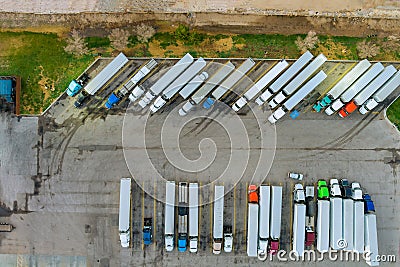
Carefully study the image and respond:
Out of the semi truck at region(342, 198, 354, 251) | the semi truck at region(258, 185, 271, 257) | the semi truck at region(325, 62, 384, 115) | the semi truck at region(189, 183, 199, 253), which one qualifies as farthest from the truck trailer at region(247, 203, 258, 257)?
the semi truck at region(325, 62, 384, 115)

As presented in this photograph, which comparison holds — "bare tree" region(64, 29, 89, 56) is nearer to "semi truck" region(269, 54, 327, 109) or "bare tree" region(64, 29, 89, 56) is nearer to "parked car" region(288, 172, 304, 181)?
A: "semi truck" region(269, 54, 327, 109)

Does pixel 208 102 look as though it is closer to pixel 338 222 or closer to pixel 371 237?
pixel 338 222

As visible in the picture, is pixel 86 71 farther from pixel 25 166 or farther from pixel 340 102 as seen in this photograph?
pixel 340 102

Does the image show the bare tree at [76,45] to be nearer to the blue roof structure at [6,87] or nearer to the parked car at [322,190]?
the blue roof structure at [6,87]

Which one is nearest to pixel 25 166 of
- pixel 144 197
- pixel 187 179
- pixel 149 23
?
pixel 144 197

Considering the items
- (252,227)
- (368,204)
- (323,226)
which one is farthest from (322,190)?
(252,227)

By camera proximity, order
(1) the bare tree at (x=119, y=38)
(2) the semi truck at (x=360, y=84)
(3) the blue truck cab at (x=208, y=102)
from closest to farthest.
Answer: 1. (2) the semi truck at (x=360, y=84)
2. (3) the blue truck cab at (x=208, y=102)
3. (1) the bare tree at (x=119, y=38)

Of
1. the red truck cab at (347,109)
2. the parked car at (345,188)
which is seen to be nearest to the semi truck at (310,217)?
the parked car at (345,188)
